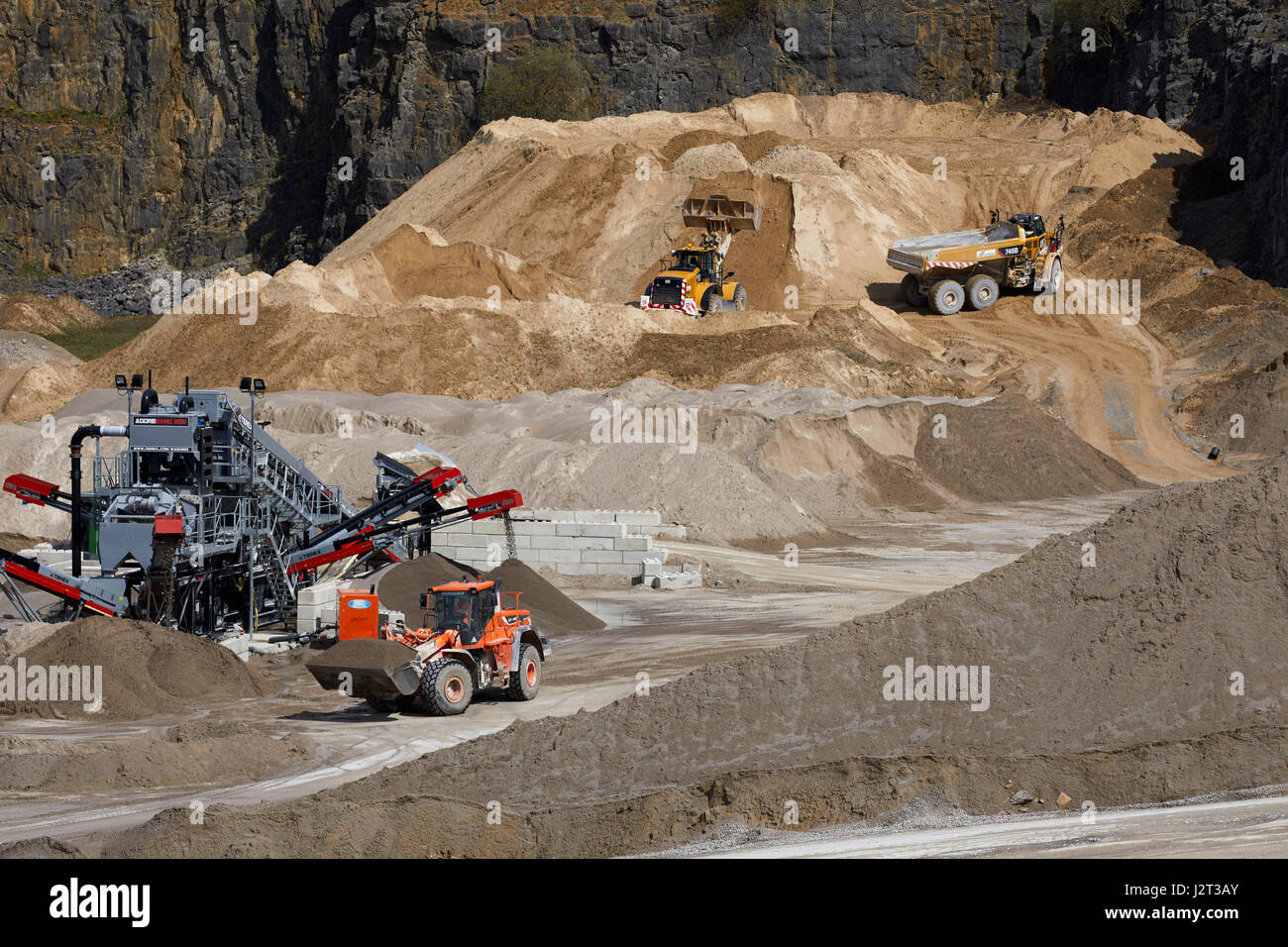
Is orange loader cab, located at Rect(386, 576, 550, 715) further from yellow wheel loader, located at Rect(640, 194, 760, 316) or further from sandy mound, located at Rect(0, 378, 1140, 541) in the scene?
yellow wheel loader, located at Rect(640, 194, 760, 316)

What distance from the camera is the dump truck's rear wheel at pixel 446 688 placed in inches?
571

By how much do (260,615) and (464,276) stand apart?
26.6 metres

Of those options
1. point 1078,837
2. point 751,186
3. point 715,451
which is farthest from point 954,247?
point 1078,837

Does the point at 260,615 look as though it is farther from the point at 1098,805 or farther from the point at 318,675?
the point at 1098,805

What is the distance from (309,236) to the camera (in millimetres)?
71500

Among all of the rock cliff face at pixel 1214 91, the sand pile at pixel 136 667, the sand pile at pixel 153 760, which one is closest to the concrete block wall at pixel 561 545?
the sand pile at pixel 136 667

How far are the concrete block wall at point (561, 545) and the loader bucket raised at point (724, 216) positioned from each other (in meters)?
25.0

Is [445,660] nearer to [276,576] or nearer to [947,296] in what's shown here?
[276,576]

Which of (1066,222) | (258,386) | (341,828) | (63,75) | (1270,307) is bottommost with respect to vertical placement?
(341,828)

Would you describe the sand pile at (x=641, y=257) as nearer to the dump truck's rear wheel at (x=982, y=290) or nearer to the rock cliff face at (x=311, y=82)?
the dump truck's rear wheel at (x=982, y=290)

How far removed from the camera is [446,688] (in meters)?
14.7

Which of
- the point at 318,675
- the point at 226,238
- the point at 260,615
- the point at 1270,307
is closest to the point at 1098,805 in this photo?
the point at 318,675

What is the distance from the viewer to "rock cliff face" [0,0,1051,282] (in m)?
66.0

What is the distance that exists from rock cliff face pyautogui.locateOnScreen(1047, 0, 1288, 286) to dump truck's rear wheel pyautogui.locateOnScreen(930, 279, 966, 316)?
11.2 metres
